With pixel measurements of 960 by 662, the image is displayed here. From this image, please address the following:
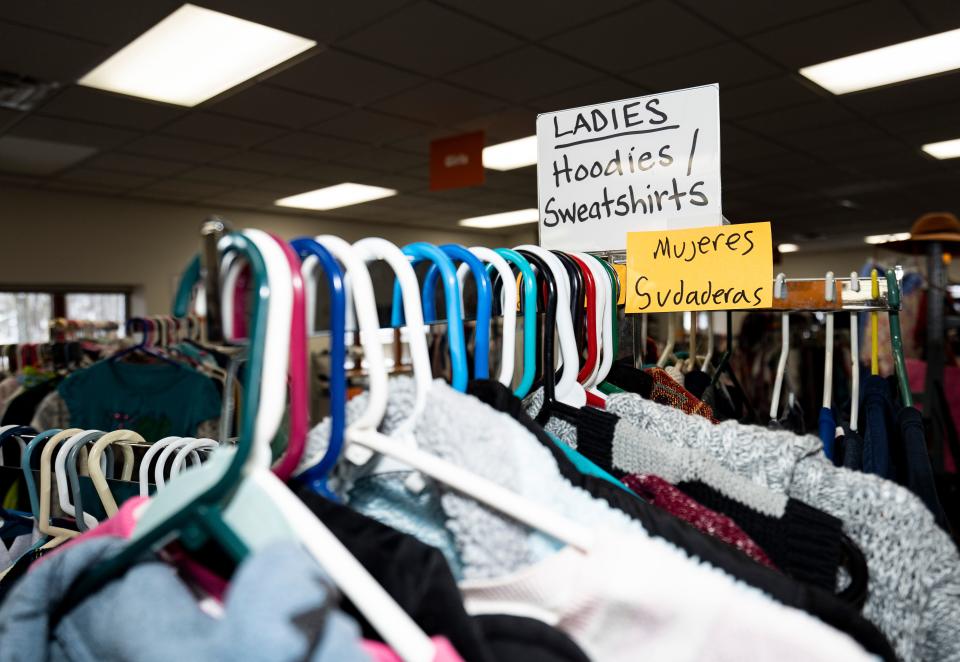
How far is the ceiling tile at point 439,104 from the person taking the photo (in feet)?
10.6

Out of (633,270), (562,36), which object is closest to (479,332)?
(633,270)

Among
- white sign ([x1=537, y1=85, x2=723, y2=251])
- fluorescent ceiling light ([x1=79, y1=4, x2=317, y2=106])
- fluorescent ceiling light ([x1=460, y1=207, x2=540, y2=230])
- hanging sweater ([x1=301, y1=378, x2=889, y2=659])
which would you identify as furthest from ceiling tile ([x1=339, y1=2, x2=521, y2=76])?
fluorescent ceiling light ([x1=460, y1=207, x2=540, y2=230])

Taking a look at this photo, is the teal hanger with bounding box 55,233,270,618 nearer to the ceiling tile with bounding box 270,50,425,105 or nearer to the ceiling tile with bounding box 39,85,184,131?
the ceiling tile with bounding box 270,50,425,105

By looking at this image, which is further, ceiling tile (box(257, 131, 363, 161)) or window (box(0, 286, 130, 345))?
window (box(0, 286, 130, 345))

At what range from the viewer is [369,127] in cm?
381

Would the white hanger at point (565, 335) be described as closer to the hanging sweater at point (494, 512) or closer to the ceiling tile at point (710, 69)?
the hanging sweater at point (494, 512)

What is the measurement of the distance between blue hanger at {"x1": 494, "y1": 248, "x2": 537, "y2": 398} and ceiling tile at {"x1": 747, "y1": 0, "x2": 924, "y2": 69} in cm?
238

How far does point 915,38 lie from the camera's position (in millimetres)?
2691

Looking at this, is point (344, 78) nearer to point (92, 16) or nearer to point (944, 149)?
point (92, 16)

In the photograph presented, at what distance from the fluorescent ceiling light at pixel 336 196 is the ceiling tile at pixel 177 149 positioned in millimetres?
1192

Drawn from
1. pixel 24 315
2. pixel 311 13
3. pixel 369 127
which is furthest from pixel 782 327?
pixel 24 315

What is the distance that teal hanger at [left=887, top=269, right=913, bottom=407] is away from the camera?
836mm

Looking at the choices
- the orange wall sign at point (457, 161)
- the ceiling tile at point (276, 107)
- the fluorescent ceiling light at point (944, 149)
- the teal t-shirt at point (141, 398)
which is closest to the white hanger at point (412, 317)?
the teal t-shirt at point (141, 398)

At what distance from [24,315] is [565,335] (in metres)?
6.03
